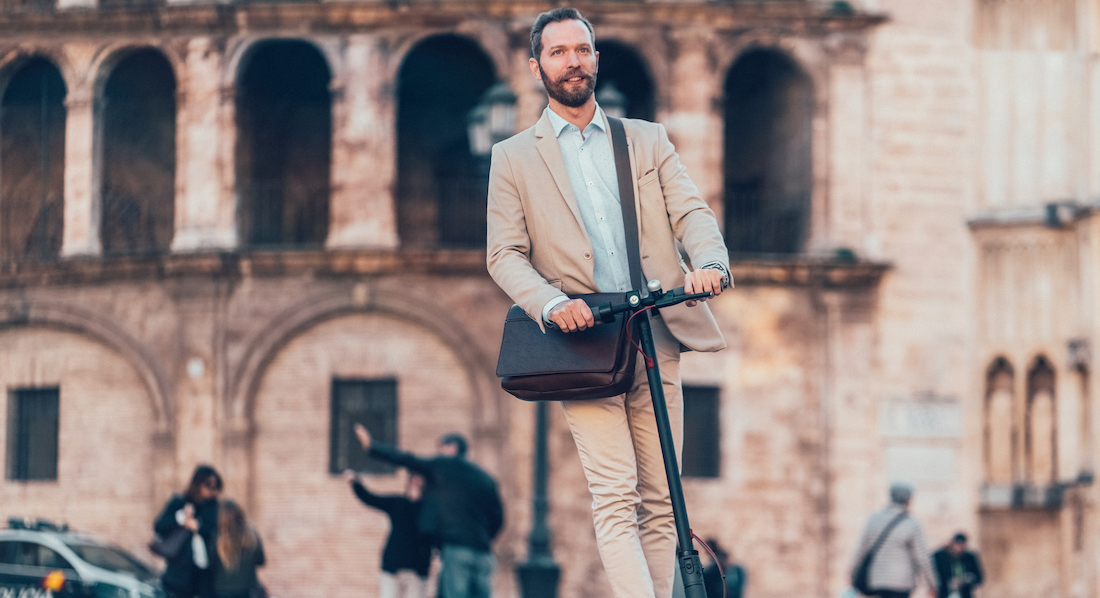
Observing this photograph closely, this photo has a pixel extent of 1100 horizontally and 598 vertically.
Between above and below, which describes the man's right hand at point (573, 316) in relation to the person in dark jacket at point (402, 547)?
above

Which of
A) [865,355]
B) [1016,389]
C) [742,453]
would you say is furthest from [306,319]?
[1016,389]

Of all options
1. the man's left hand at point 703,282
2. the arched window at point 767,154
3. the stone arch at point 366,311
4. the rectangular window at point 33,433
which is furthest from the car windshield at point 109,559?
the man's left hand at point 703,282

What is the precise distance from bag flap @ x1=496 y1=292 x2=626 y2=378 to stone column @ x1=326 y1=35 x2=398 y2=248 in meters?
14.9

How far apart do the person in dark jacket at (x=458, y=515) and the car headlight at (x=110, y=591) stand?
4.60 metres

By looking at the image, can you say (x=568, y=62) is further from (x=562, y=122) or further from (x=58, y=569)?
(x=58, y=569)

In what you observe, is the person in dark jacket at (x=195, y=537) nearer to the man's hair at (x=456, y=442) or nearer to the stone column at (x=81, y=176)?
the man's hair at (x=456, y=442)

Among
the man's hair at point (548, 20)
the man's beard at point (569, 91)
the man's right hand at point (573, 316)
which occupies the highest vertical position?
the man's hair at point (548, 20)

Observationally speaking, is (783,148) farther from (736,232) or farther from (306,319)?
(306,319)

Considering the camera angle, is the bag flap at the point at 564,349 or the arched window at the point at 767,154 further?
the arched window at the point at 767,154

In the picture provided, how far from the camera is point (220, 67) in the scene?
20.2m

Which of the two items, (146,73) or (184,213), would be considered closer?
(184,213)

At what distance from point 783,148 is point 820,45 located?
1735mm

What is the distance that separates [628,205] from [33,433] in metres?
17.0

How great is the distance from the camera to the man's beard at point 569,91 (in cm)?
529
